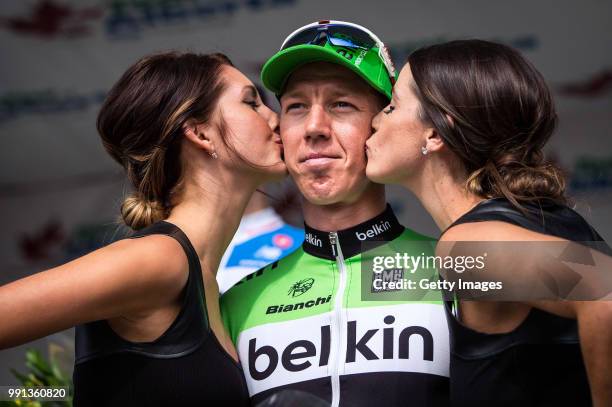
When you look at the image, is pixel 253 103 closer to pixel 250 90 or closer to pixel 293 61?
pixel 250 90

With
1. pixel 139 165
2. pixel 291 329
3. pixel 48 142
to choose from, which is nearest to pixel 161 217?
pixel 139 165

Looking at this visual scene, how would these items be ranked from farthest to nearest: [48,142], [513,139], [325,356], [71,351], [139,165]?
[48,142], [71,351], [139,165], [325,356], [513,139]

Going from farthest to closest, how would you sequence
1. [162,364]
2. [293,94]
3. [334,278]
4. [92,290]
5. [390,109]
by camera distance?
1. [293,94]
2. [334,278]
3. [390,109]
4. [162,364]
5. [92,290]

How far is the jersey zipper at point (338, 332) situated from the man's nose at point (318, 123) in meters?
0.34

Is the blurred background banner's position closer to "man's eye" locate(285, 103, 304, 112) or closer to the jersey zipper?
"man's eye" locate(285, 103, 304, 112)

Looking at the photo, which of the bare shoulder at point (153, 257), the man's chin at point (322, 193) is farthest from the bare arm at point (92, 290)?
the man's chin at point (322, 193)

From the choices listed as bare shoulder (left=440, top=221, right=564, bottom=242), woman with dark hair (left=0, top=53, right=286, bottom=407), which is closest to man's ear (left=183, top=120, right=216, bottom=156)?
woman with dark hair (left=0, top=53, right=286, bottom=407)

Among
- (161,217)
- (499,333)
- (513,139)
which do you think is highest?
(513,139)

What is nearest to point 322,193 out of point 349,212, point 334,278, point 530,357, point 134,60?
point 349,212

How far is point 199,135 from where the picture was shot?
3.03 metres

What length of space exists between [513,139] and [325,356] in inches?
31.4

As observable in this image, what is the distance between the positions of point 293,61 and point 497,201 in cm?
89

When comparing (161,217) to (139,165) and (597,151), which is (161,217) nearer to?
(139,165)

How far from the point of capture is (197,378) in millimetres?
2680
